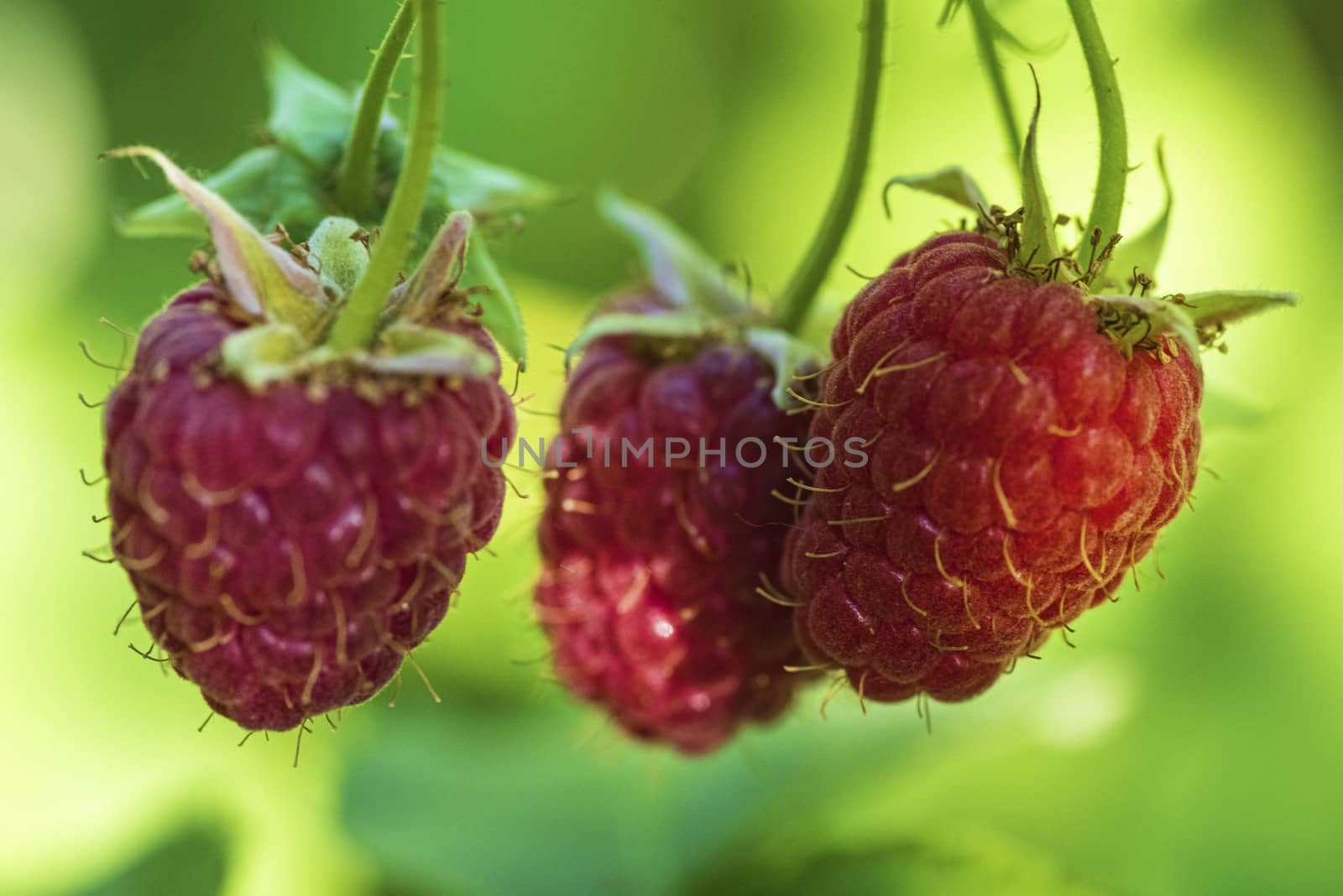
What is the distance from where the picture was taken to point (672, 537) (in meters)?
1.30

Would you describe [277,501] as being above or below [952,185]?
below

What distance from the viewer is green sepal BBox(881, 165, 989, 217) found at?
3.73ft

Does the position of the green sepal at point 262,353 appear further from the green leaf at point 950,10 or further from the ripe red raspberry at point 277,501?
the green leaf at point 950,10

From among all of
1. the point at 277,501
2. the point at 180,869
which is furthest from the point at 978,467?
the point at 180,869

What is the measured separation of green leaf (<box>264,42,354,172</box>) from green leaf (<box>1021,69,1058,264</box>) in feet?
2.28

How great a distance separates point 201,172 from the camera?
1169 mm

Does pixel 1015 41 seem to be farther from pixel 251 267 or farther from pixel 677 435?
pixel 251 267

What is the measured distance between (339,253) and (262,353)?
8.2 inches

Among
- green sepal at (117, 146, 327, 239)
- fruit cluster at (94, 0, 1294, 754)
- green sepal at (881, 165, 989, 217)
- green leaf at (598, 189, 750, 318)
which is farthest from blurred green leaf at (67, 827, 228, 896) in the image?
green sepal at (881, 165, 989, 217)

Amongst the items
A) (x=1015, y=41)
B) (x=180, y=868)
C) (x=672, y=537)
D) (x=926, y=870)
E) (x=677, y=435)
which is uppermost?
(x=1015, y=41)

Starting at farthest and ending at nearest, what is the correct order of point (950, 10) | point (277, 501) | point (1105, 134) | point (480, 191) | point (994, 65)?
point (480, 191) → point (994, 65) → point (950, 10) → point (1105, 134) → point (277, 501)

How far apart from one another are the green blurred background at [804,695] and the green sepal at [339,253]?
0.52 meters

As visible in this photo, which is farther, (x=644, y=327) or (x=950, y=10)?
(x=644, y=327)

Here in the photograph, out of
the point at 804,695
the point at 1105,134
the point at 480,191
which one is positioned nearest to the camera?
the point at 1105,134
